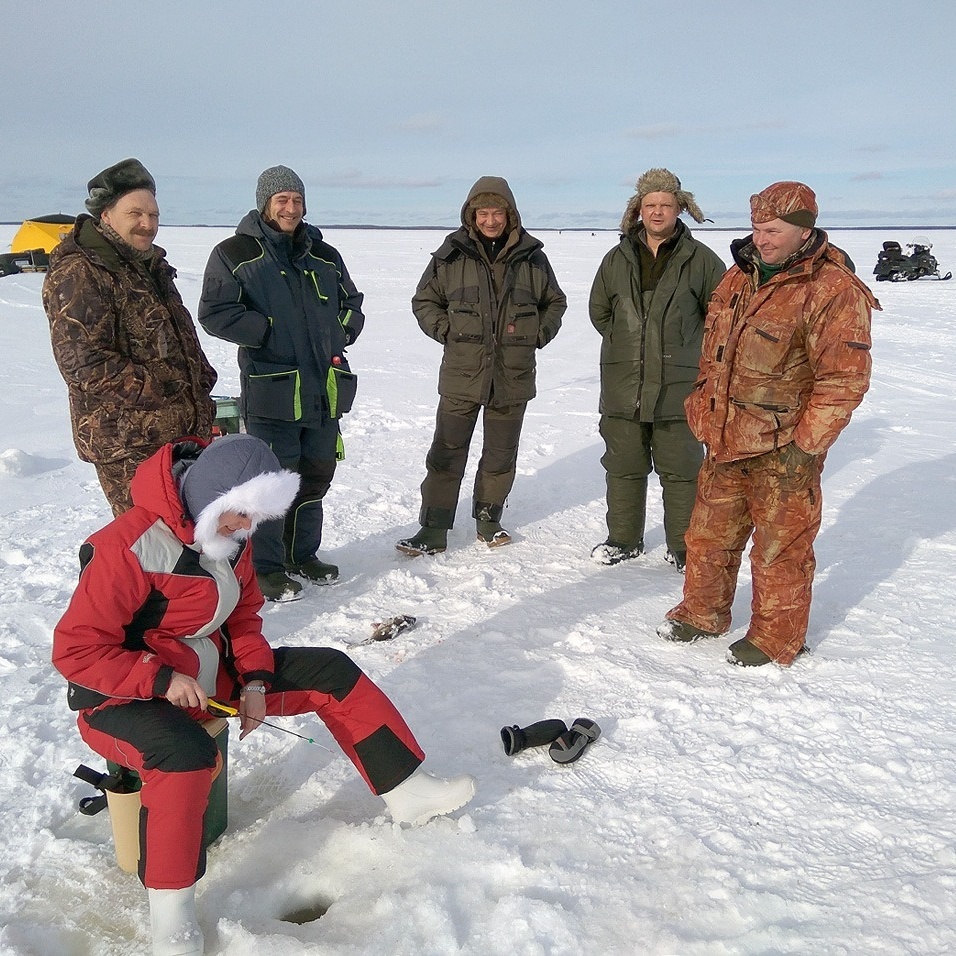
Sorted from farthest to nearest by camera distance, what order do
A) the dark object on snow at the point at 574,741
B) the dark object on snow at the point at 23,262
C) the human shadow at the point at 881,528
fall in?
the dark object on snow at the point at 23,262, the human shadow at the point at 881,528, the dark object on snow at the point at 574,741

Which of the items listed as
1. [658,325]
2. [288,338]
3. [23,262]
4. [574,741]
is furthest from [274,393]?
[23,262]

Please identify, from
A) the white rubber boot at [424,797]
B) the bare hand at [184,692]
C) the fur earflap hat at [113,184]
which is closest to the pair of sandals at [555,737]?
the white rubber boot at [424,797]

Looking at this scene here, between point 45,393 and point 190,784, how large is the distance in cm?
772

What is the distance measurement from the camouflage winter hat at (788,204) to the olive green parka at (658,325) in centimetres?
106

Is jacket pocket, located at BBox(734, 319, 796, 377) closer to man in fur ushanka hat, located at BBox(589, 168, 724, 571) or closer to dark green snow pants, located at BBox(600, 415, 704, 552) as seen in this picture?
man in fur ushanka hat, located at BBox(589, 168, 724, 571)

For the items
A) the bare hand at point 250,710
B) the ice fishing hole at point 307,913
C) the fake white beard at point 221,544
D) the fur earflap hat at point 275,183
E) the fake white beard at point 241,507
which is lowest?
the ice fishing hole at point 307,913

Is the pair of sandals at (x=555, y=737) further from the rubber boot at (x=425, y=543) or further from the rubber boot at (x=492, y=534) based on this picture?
the rubber boot at (x=492, y=534)

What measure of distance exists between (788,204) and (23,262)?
18.8 m

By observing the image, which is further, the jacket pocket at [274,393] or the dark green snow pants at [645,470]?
the dark green snow pants at [645,470]

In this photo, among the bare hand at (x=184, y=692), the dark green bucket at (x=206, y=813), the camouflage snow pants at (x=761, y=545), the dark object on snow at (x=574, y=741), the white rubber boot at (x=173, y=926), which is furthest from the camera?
the camouflage snow pants at (x=761, y=545)

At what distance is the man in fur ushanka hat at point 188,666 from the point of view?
1.98 m

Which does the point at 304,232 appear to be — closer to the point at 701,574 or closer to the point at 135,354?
the point at 135,354

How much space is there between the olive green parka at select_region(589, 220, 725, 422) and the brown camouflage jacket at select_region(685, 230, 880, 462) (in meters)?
0.75

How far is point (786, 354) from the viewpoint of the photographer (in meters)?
3.09
